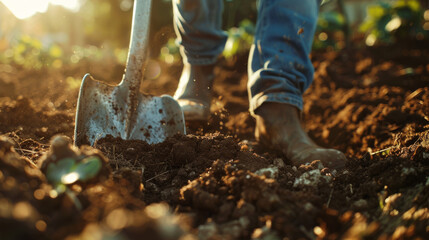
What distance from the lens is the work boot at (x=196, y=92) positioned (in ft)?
6.51

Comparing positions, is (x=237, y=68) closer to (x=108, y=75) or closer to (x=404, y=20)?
(x=108, y=75)

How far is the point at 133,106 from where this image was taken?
5.61 feet

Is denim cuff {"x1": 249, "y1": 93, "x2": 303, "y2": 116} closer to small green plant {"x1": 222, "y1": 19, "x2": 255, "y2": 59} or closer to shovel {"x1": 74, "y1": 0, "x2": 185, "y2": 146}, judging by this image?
shovel {"x1": 74, "y1": 0, "x2": 185, "y2": 146}

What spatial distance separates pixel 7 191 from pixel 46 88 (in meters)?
3.45

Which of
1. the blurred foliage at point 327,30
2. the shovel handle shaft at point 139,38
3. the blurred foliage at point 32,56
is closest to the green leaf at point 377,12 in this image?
the blurred foliage at point 327,30

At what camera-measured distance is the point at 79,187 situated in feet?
2.61

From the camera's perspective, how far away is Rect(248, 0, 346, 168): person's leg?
5.57ft

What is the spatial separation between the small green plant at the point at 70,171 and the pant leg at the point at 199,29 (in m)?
1.52

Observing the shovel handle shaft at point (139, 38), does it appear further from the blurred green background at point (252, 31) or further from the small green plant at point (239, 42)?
the small green plant at point (239, 42)

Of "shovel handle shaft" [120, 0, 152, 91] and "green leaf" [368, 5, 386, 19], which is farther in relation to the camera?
"green leaf" [368, 5, 386, 19]

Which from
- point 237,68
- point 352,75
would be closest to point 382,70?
point 352,75

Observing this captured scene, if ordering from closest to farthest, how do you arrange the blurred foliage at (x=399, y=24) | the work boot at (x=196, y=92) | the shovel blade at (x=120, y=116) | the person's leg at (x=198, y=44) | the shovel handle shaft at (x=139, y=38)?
the shovel blade at (x=120, y=116), the shovel handle shaft at (x=139, y=38), the work boot at (x=196, y=92), the person's leg at (x=198, y=44), the blurred foliage at (x=399, y=24)

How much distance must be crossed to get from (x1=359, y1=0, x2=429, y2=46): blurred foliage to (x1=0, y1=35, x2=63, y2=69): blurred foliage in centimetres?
525

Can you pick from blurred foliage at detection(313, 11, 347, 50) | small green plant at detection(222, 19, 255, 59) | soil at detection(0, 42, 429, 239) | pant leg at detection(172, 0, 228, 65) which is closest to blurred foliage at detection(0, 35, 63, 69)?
small green plant at detection(222, 19, 255, 59)
